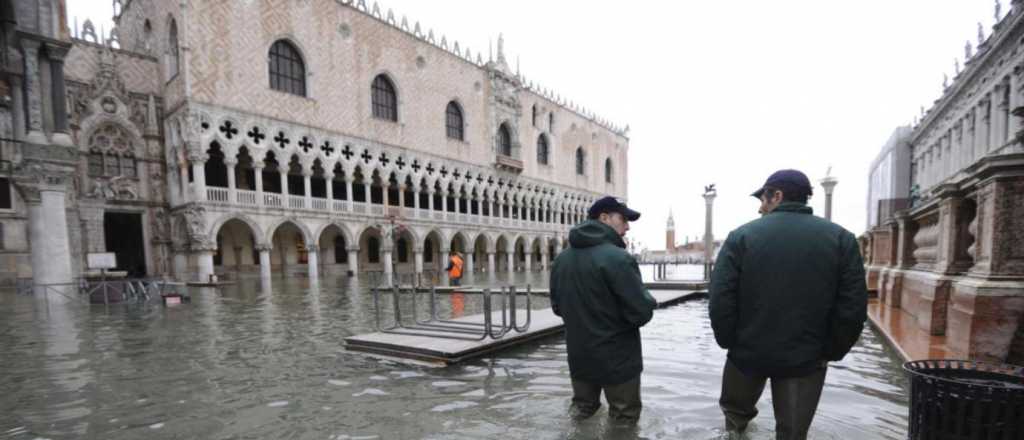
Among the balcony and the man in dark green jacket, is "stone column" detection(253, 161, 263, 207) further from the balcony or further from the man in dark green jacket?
the man in dark green jacket

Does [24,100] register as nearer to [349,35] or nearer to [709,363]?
[349,35]

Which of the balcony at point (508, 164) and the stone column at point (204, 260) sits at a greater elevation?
the balcony at point (508, 164)

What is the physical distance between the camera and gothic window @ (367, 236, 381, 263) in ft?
100.0

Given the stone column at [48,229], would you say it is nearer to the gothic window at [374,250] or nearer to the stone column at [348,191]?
the stone column at [348,191]

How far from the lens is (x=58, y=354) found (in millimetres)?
5828

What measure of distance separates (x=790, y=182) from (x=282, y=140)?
2478 centimetres

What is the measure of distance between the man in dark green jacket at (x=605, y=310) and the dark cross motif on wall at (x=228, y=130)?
23.2 m

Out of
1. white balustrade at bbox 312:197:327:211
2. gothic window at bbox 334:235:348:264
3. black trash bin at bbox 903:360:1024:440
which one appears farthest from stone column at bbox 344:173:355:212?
black trash bin at bbox 903:360:1024:440

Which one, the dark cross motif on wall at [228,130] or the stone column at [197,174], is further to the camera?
the dark cross motif on wall at [228,130]

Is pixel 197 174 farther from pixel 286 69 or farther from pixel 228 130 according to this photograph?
pixel 286 69

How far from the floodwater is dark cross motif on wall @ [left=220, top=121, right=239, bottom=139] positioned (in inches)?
626

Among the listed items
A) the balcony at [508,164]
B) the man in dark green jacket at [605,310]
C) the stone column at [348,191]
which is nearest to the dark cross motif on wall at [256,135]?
the stone column at [348,191]

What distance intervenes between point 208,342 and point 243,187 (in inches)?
825

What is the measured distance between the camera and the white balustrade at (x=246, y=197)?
21.3 meters
